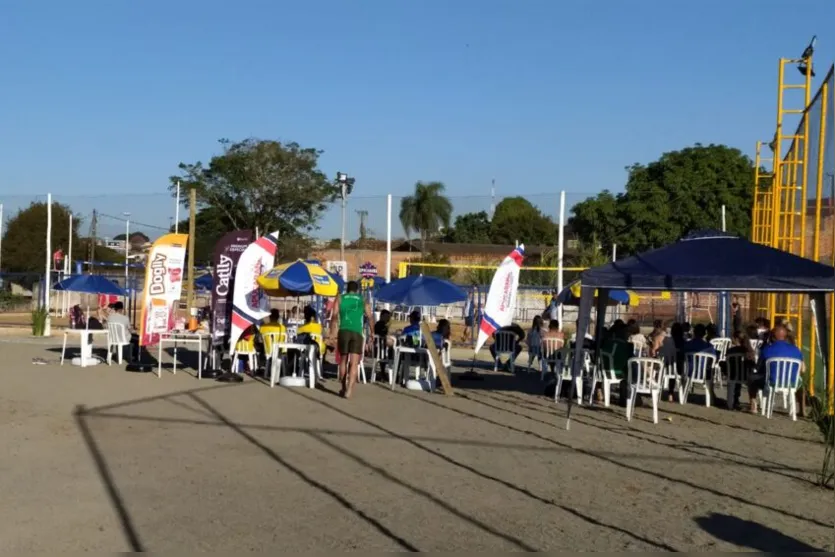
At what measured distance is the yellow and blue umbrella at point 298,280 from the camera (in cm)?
1686

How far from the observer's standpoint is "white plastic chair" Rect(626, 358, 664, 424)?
12.5 meters

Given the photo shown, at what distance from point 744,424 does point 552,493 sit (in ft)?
17.6

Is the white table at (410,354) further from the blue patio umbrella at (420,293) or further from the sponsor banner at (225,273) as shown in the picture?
the sponsor banner at (225,273)

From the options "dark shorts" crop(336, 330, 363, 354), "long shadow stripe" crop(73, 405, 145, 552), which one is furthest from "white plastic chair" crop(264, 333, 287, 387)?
"long shadow stripe" crop(73, 405, 145, 552)

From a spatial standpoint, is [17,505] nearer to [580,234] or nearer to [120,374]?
[120,374]

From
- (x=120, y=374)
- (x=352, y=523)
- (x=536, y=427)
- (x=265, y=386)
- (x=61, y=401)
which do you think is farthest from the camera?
(x=120, y=374)

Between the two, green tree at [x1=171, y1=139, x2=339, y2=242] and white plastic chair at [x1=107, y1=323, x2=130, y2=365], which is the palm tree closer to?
green tree at [x1=171, y1=139, x2=339, y2=242]


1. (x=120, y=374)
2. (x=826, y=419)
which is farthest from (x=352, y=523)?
(x=120, y=374)

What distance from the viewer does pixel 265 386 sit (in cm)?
1588

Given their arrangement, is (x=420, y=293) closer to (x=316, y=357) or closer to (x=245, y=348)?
(x=316, y=357)

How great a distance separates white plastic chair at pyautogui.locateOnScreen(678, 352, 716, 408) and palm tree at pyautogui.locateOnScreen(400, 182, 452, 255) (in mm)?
71845

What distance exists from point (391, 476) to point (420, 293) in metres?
10.8

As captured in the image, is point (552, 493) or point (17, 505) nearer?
point (17, 505)

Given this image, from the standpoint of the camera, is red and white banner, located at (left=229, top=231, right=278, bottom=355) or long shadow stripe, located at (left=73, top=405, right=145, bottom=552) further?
red and white banner, located at (left=229, top=231, right=278, bottom=355)
